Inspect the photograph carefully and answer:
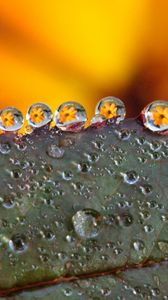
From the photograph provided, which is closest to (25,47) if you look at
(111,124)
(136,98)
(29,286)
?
(136,98)

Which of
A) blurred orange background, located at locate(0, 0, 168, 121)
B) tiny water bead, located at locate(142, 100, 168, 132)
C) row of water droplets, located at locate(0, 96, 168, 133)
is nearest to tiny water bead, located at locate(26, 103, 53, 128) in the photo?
row of water droplets, located at locate(0, 96, 168, 133)

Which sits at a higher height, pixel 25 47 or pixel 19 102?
pixel 25 47

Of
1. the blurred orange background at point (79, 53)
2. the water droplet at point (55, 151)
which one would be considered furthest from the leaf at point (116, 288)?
the blurred orange background at point (79, 53)

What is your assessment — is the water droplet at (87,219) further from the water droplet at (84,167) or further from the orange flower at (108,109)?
the orange flower at (108,109)

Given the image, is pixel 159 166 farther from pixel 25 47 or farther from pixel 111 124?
pixel 25 47

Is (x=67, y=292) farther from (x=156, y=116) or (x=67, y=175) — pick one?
(x=156, y=116)

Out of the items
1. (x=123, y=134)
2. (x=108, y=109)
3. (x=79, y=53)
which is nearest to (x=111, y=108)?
(x=108, y=109)
